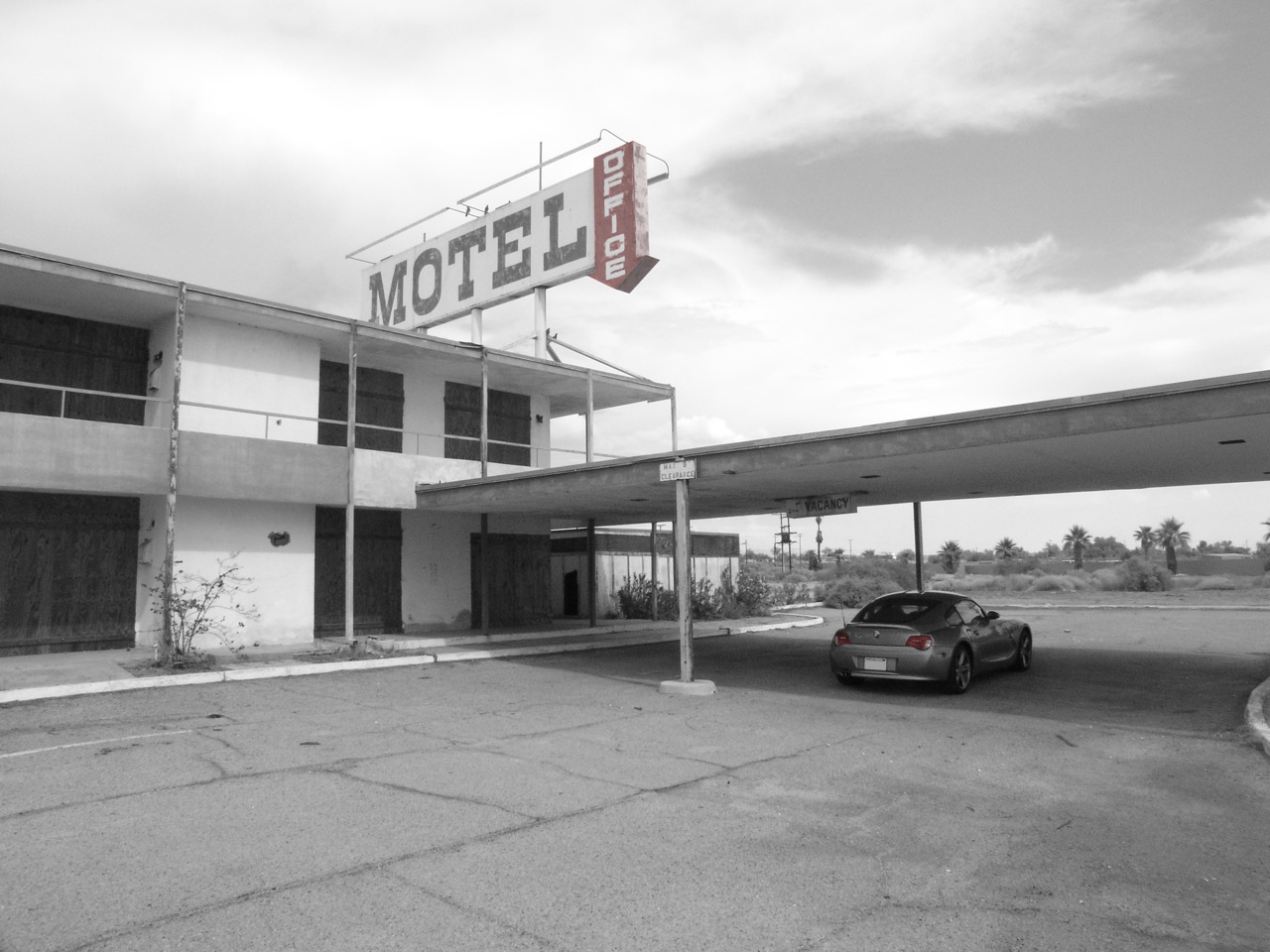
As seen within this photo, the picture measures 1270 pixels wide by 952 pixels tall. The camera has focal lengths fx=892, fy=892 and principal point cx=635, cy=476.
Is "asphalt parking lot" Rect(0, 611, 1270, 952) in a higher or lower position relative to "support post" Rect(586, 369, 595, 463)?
lower

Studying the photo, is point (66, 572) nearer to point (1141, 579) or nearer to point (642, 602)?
point (642, 602)

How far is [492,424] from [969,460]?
1380 cm

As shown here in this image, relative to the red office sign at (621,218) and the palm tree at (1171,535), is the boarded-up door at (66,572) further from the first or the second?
the palm tree at (1171,535)

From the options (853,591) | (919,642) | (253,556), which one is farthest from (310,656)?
(853,591)

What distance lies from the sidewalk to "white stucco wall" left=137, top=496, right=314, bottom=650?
0.50m

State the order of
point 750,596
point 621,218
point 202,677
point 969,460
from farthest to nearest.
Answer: point 750,596
point 621,218
point 202,677
point 969,460

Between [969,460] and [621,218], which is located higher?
[621,218]

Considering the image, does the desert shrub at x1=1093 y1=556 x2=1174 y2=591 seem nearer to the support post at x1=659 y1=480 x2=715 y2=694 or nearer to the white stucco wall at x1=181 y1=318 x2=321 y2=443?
the support post at x1=659 y1=480 x2=715 y2=694

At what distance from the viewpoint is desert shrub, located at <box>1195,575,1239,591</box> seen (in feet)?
152

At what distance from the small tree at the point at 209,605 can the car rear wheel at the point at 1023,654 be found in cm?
1300

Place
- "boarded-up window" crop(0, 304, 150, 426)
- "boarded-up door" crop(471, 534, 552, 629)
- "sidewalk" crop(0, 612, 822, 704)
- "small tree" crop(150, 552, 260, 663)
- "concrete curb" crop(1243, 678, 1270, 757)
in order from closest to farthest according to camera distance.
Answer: "concrete curb" crop(1243, 678, 1270, 757) → "sidewalk" crop(0, 612, 822, 704) → "small tree" crop(150, 552, 260, 663) → "boarded-up window" crop(0, 304, 150, 426) → "boarded-up door" crop(471, 534, 552, 629)

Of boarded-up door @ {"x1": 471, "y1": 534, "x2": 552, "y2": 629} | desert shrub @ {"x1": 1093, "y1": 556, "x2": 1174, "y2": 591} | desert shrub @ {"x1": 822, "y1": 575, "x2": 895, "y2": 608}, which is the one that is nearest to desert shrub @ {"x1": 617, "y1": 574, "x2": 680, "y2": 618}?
boarded-up door @ {"x1": 471, "y1": 534, "x2": 552, "y2": 629}

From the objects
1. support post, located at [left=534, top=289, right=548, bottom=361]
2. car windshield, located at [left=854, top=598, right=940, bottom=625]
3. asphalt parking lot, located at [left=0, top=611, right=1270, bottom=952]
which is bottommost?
asphalt parking lot, located at [left=0, top=611, right=1270, bottom=952]

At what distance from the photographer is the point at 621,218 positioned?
2202 centimetres
